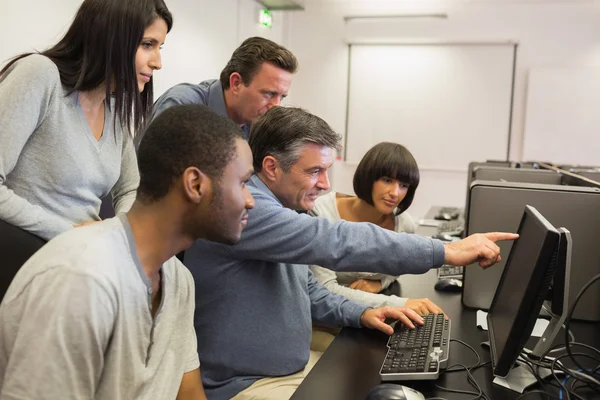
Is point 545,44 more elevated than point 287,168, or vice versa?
point 545,44

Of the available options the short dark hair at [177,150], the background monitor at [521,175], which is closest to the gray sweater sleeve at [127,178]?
the short dark hair at [177,150]

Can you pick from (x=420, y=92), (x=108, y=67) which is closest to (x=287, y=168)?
(x=108, y=67)

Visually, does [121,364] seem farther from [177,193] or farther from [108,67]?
[108,67]

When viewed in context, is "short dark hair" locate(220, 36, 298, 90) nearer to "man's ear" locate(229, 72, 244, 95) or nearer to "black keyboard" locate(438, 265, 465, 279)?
"man's ear" locate(229, 72, 244, 95)

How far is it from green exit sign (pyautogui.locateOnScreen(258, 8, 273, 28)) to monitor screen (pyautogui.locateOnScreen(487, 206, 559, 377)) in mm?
4565

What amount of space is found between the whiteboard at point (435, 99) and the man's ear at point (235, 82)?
378cm

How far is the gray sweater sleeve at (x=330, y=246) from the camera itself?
124cm

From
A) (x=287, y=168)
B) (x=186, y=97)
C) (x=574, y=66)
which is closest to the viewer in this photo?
(x=287, y=168)

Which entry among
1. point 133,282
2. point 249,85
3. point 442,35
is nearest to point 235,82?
point 249,85

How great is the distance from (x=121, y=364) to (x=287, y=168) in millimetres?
702

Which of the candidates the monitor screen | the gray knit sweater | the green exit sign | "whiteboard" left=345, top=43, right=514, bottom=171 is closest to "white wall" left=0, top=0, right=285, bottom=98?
the green exit sign

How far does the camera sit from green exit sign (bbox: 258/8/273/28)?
5355 millimetres

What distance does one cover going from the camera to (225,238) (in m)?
0.94

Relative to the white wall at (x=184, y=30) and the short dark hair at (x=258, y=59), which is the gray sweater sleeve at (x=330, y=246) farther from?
the white wall at (x=184, y=30)
